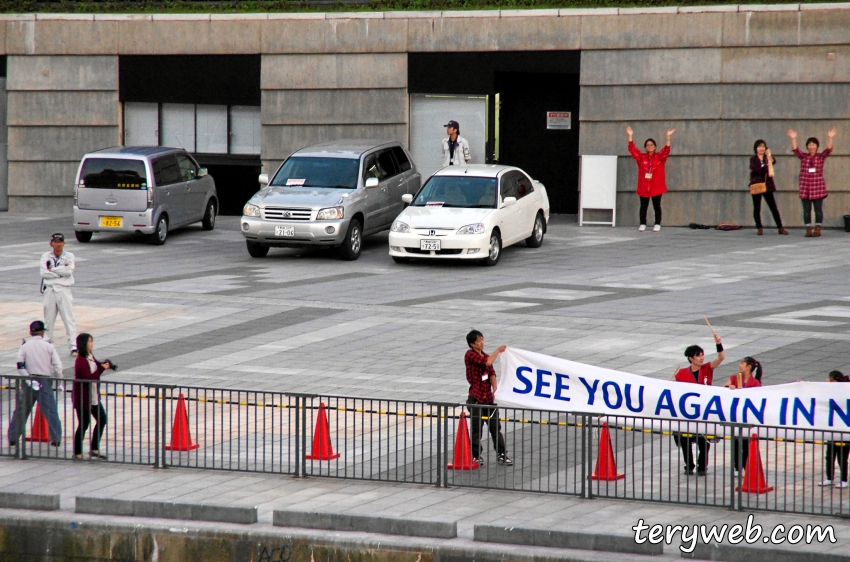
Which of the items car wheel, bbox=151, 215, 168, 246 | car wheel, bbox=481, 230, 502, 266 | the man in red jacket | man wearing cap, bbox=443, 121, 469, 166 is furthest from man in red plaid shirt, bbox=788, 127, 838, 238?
the man in red jacket

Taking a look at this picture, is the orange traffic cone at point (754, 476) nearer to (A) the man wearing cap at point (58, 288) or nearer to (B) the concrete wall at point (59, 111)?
(A) the man wearing cap at point (58, 288)

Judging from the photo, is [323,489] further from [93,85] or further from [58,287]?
[93,85]

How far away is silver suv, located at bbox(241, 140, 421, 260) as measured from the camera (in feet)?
76.8

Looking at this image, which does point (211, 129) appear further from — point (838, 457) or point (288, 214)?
point (838, 457)

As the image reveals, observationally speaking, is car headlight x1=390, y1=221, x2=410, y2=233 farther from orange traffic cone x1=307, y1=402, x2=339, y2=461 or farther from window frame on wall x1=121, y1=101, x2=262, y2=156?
orange traffic cone x1=307, y1=402, x2=339, y2=461

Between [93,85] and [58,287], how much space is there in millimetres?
13864

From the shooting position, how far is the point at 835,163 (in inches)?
1075

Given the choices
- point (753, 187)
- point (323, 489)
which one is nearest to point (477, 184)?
point (753, 187)

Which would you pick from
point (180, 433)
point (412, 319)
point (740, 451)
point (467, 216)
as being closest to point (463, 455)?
point (740, 451)

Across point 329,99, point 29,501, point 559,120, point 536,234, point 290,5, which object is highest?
point 290,5

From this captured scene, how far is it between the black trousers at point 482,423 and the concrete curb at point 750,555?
2306 millimetres

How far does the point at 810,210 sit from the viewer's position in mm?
26438

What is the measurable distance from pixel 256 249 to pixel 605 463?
1394 cm

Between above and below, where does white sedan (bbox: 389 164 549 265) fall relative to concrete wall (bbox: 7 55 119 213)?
below
